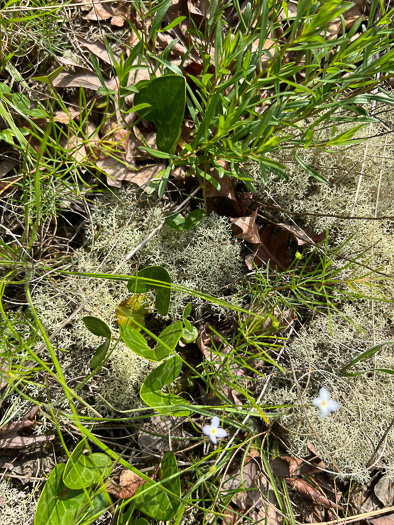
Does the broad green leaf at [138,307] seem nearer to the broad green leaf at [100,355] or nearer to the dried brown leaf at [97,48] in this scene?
the broad green leaf at [100,355]

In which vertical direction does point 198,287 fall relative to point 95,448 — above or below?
above

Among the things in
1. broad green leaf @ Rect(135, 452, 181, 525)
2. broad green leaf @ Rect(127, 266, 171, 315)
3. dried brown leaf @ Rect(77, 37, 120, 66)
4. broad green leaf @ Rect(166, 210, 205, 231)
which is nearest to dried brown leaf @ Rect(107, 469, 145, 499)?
broad green leaf @ Rect(135, 452, 181, 525)

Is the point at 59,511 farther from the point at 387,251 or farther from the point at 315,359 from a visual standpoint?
the point at 387,251

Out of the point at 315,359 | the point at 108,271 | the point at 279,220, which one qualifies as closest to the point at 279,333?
the point at 315,359

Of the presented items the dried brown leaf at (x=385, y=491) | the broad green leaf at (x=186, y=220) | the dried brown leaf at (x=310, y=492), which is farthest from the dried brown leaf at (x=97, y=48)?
the dried brown leaf at (x=385, y=491)

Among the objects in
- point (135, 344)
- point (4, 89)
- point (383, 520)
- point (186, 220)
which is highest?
point (4, 89)

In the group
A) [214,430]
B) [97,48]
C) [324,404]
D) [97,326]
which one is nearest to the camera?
[97,326]

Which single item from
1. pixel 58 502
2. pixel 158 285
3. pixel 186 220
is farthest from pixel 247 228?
pixel 58 502

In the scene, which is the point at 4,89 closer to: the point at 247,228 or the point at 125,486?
the point at 247,228
